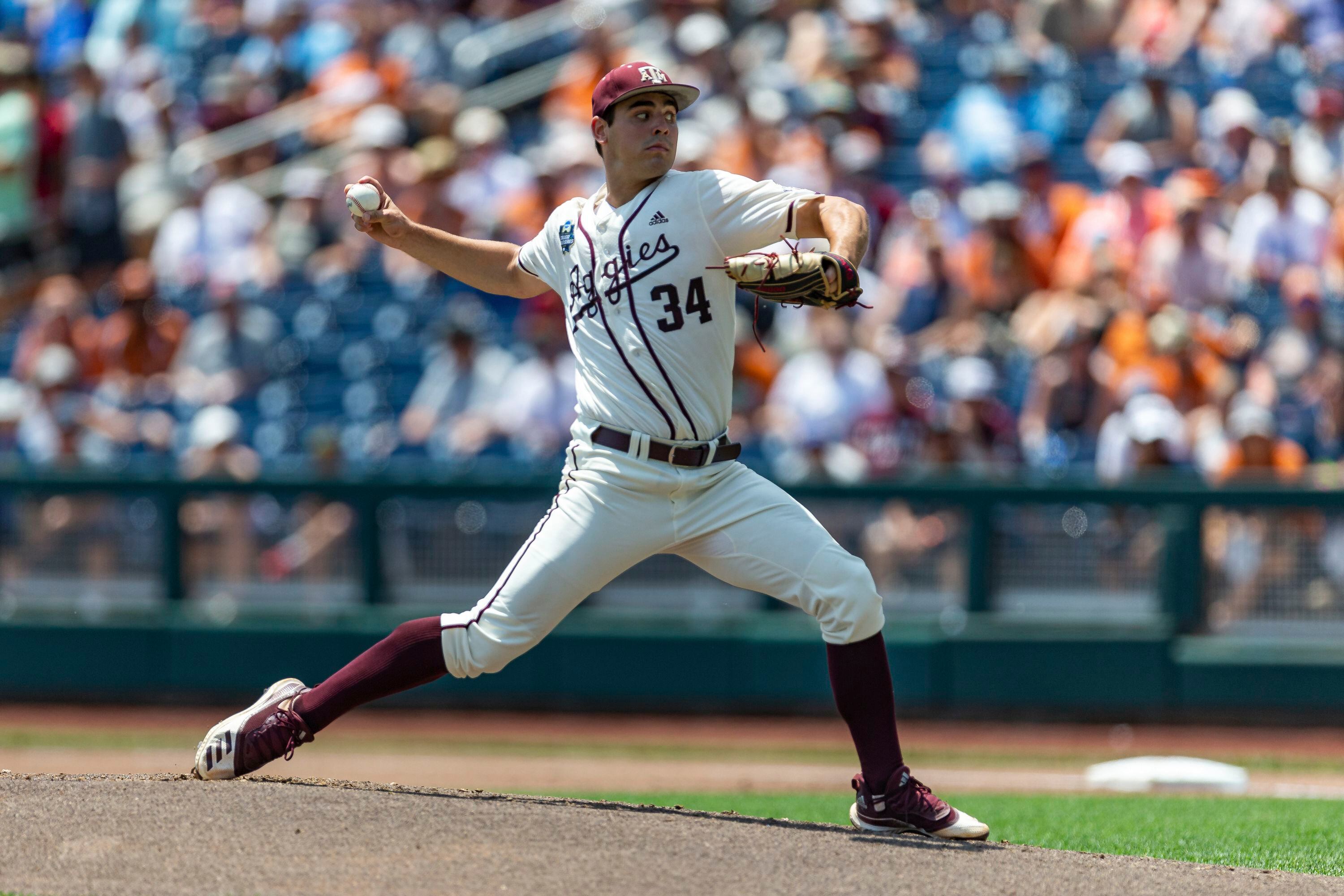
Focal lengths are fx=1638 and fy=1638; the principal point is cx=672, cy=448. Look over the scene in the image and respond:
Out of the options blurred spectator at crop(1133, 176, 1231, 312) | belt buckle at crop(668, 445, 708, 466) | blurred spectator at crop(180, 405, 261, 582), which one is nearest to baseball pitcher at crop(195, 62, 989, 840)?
belt buckle at crop(668, 445, 708, 466)

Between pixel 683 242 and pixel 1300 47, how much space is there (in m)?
8.46

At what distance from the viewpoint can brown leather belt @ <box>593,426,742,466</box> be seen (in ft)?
14.1

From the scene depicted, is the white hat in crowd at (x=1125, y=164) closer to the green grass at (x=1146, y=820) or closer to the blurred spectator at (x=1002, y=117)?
the blurred spectator at (x=1002, y=117)

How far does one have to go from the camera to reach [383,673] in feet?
14.8

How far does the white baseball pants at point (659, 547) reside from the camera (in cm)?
431

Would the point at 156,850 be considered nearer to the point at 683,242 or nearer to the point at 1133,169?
the point at 683,242

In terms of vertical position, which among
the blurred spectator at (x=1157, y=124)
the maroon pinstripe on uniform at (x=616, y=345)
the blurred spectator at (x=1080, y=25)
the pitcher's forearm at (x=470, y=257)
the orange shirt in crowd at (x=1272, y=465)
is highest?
the blurred spectator at (x=1080, y=25)

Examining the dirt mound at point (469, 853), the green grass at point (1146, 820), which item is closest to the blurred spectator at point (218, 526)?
the green grass at point (1146, 820)

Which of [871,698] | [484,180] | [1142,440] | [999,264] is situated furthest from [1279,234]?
[871,698]

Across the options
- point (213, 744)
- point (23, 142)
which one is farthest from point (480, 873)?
point (23, 142)

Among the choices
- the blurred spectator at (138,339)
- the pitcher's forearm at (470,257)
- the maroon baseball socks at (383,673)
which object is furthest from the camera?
the blurred spectator at (138,339)

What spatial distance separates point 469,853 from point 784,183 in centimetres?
724

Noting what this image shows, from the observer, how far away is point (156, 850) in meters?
3.94

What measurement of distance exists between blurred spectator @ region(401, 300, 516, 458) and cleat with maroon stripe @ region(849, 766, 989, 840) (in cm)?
561
